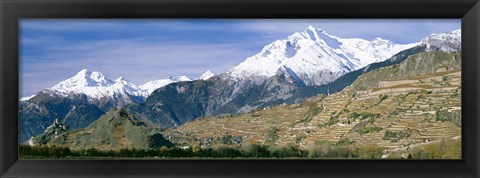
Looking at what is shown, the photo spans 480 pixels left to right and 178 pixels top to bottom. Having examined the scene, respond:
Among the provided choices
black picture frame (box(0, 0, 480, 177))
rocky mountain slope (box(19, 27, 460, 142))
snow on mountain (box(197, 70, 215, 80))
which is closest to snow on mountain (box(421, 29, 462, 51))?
rocky mountain slope (box(19, 27, 460, 142))

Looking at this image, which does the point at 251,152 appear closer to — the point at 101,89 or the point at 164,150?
the point at 164,150

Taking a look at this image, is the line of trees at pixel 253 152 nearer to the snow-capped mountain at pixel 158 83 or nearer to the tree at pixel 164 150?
the tree at pixel 164 150

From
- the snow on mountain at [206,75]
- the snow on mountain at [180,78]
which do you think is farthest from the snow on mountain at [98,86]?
the snow on mountain at [206,75]

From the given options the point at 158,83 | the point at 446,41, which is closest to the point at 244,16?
the point at 158,83

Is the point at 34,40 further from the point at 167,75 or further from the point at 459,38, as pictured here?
the point at 459,38

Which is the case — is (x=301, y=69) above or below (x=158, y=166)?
above

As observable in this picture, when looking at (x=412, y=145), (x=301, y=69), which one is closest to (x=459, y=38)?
(x=412, y=145)
